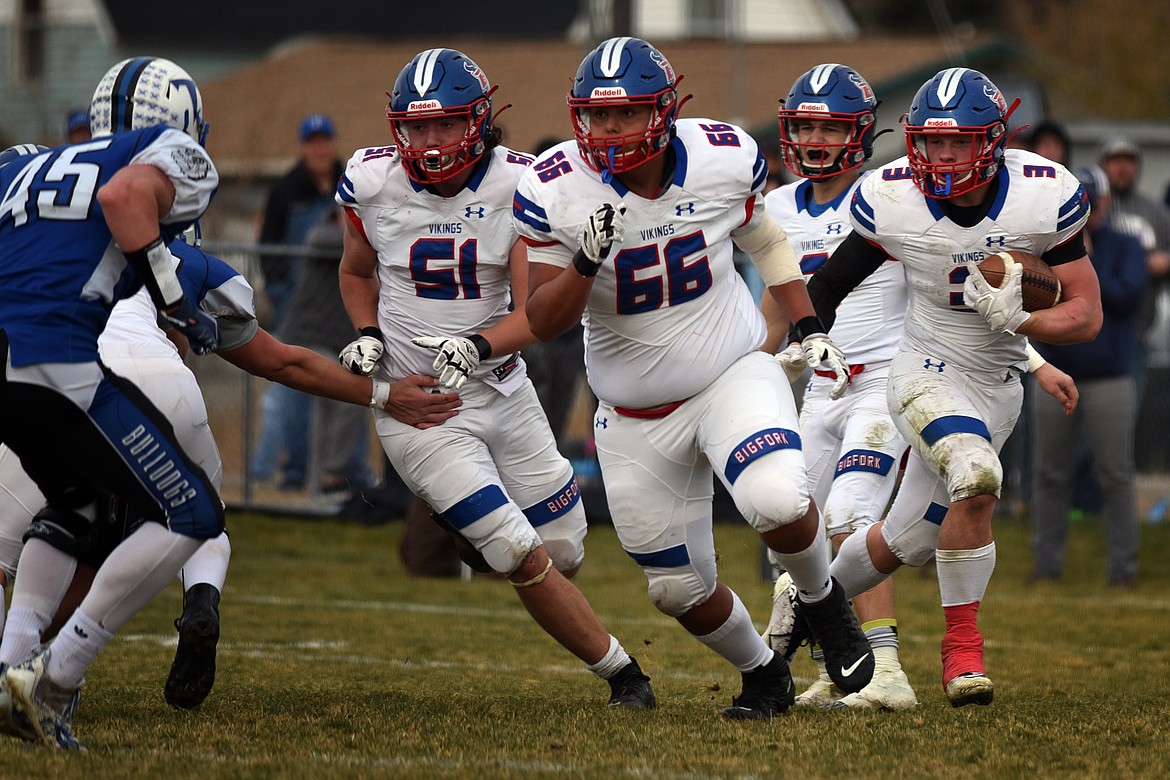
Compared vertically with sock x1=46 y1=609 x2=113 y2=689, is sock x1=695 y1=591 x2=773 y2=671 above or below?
below

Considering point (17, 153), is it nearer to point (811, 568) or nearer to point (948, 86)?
point (811, 568)

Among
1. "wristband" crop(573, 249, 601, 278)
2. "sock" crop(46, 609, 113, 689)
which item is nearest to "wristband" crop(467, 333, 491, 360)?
"wristband" crop(573, 249, 601, 278)

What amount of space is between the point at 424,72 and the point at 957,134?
178 cm

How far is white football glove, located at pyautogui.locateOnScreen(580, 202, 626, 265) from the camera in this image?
478 cm

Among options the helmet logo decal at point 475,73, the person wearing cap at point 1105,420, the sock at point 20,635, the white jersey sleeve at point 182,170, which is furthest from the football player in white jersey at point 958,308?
the person wearing cap at point 1105,420

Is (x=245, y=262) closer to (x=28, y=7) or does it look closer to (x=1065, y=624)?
(x=1065, y=624)

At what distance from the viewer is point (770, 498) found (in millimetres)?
4898

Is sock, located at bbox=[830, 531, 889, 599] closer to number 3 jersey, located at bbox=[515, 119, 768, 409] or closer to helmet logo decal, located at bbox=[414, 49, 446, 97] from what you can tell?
number 3 jersey, located at bbox=[515, 119, 768, 409]

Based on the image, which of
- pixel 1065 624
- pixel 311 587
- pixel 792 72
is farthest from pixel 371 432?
pixel 792 72

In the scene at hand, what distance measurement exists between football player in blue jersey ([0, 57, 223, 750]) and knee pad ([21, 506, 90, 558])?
0.49 metres

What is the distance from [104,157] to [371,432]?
267 inches

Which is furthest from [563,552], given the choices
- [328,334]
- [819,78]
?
[328,334]

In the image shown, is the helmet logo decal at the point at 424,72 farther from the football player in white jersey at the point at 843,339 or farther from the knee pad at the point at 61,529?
the knee pad at the point at 61,529

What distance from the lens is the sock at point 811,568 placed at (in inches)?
202
